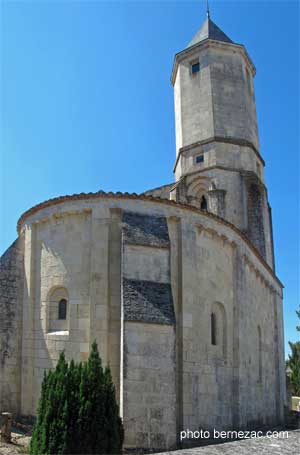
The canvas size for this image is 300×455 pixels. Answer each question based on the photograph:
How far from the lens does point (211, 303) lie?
526 inches

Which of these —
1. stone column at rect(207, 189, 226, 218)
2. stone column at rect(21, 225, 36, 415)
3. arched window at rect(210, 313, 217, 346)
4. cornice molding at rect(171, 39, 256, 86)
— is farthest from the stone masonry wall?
cornice molding at rect(171, 39, 256, 86)

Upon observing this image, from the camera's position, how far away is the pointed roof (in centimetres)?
2245

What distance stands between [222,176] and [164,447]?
41.8 feet

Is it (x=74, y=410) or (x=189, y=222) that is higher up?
(x=189, y=222)

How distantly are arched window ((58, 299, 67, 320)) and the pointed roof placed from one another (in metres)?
15.7

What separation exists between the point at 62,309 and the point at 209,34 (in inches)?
645

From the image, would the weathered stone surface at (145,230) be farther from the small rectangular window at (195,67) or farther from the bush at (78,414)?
the small rectangular window at (195,67)

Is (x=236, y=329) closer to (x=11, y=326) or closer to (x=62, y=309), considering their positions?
(x=62, y=309)

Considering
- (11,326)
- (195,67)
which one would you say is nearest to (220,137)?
(195,67)

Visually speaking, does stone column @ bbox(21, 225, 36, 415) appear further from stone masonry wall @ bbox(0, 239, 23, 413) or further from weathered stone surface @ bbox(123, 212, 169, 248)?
weathered stone surface @ bbox(123, 212, 169, 248)

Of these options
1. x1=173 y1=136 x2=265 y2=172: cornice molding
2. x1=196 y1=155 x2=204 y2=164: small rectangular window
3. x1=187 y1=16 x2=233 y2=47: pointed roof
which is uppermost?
x1=187 y1=16 x2=233 y2=47: pointed roof

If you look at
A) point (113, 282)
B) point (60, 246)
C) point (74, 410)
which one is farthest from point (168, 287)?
point (74, 410)

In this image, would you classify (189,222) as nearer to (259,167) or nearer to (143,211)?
(143,211)

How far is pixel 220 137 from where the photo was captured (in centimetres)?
2067
